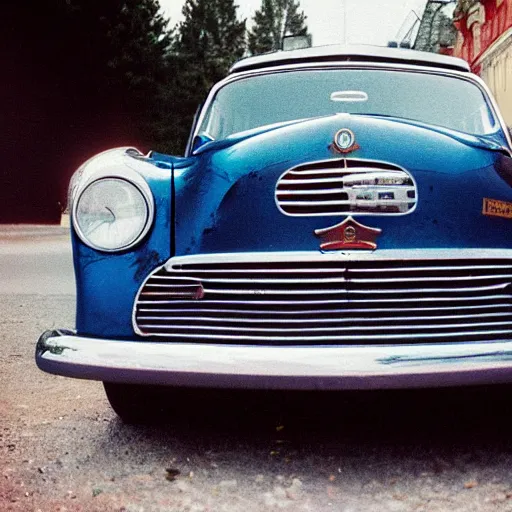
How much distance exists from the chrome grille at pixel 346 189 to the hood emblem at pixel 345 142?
0.13ft

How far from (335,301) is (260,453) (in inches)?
25.7

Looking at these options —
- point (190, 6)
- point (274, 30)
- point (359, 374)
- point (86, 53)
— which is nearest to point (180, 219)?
Result: point (359, 374)

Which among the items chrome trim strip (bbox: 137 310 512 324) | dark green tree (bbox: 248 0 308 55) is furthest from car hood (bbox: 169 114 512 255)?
dark green tree (bbox: 248 0 308 55)

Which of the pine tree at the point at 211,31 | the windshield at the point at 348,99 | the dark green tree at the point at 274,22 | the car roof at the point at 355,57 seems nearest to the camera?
the windshield at the point at 348,99

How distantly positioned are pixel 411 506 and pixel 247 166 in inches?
45.6

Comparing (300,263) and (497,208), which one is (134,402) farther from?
(497,208)

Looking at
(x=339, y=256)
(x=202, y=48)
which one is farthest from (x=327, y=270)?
(x=202, y=48)

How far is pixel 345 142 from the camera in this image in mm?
2531

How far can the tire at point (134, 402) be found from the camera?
9.41 feet

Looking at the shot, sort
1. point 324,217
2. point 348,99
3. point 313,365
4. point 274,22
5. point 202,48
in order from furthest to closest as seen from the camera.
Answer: point 274,22, point 202,48, point 348,99, point 324,217, point 313,365

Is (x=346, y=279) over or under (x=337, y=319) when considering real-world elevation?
over

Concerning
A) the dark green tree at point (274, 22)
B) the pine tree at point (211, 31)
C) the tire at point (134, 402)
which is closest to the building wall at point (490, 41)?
the tire at point (134, 402)

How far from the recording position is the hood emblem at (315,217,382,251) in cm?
244

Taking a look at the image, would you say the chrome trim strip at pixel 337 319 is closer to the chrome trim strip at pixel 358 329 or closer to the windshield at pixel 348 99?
the chrome trim strip at pixel 358 329
